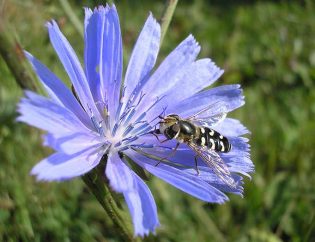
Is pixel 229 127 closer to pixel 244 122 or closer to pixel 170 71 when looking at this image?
pixel 170 71

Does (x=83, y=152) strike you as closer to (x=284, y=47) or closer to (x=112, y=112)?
(x=112, y=112)

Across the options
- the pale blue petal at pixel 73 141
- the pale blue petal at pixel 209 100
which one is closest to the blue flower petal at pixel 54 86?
the pale blue petal at pixel 73 141

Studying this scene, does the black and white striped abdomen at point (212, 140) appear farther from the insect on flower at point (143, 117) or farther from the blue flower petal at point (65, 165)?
the blue flower petal at point (65, 165)

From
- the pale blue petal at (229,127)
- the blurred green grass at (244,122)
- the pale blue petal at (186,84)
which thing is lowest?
the blurred green grass at (244,122)

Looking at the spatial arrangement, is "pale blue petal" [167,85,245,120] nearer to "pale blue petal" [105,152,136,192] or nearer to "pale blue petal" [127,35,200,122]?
"pale blue petal" [127,35,200,122]

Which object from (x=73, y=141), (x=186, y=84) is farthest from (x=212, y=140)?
(x=73, y=141)

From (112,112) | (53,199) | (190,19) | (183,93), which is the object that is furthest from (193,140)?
(190,19)

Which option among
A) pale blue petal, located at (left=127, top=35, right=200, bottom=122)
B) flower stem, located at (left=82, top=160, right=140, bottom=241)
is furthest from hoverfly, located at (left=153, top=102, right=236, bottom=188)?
flower stem, located at (left=82, top=160, right=140, bottom=241)
